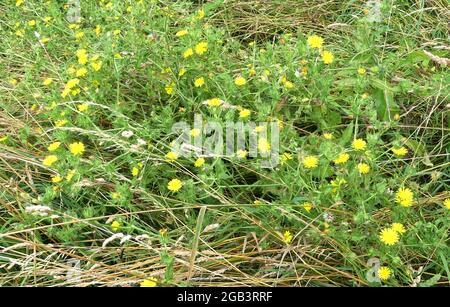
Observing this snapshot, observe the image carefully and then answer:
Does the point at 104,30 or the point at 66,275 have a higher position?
the point at 104,30

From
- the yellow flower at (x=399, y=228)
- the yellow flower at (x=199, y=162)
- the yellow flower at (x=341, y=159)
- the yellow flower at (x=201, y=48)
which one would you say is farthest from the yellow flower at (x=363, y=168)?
the yellow flower at (x=201, y=48)

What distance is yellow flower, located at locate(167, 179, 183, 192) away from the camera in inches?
62.8

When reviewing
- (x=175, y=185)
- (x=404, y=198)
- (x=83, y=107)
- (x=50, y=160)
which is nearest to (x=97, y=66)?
(x=83, y=107)

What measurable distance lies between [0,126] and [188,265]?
125cm

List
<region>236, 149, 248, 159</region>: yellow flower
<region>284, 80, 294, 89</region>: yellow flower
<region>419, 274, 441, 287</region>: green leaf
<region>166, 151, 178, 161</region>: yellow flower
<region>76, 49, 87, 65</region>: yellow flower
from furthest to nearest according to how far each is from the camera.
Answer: <region>76, 49, 87, 65</region>: yellow flower
<region>284, 80, 294, 89</region>: yellow flower
<region>166, 151, 178, 161</region>: yellow flower
<region>236, 149, 248, 159</region>: yellow flower
<region>419, 274, 441, 287</region>: green leaf

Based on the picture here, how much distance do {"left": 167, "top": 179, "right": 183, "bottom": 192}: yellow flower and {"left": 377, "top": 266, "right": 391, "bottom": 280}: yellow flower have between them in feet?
2.04

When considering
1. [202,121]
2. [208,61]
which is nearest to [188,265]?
Result: [202,121]

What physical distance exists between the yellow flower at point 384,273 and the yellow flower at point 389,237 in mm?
65

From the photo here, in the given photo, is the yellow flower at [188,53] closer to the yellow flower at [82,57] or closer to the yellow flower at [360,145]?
the yellow flower at [82,57]

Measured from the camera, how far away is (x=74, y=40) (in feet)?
8.59

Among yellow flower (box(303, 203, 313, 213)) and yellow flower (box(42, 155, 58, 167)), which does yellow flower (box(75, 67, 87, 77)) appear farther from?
yellow flower (box(303, 203, 313, 213))

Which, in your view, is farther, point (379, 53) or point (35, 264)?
point (379, 53)

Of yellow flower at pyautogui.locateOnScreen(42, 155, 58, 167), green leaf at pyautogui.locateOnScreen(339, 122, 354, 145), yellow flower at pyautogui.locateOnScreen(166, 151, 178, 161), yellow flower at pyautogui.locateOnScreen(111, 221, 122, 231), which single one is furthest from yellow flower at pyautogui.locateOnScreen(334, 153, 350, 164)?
yellow flower at pyautogui.locateOnScreen(42, 155, 58, 167)

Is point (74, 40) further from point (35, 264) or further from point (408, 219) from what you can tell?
point (408, 219)
